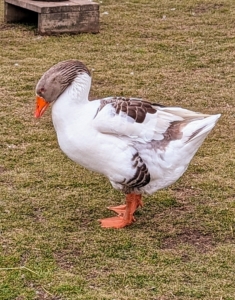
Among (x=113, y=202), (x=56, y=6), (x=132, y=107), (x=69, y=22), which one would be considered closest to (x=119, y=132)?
(x=132, y=107)

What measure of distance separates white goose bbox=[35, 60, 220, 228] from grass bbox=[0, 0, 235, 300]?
39cm

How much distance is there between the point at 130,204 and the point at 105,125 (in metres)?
0.57

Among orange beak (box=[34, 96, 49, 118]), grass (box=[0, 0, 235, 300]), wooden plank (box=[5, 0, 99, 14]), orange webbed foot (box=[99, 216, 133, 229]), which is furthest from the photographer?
wooden plank (box=[5, 0, 99, 14])

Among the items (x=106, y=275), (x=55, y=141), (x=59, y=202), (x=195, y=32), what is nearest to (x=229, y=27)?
(x=195, y=32)

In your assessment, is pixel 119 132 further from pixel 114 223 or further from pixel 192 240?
pixel 192 240

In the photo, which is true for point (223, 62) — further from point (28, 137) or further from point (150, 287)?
point (150, 287)

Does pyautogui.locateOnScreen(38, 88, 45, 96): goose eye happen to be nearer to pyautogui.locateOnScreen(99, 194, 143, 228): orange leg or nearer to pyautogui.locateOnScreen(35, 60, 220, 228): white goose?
pyautogui.locateOnScreen(35, 60, 220, 228): white goose

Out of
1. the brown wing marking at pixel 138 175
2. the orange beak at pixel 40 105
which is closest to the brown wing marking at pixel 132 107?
the brown wing marking at pixel 138 175

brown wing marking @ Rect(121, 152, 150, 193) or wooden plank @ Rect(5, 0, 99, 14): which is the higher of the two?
wooden plank @ Rect(5, 0, 99, 14)

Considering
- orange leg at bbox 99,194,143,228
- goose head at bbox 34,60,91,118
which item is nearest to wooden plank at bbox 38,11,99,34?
goose head at bbox 34,60,91,118

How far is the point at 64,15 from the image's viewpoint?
827 centimetres

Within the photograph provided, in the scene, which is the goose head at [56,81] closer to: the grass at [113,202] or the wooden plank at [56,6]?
the grass at [113,202]

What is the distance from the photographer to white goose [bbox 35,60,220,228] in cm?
390

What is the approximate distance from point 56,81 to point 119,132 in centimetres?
46
